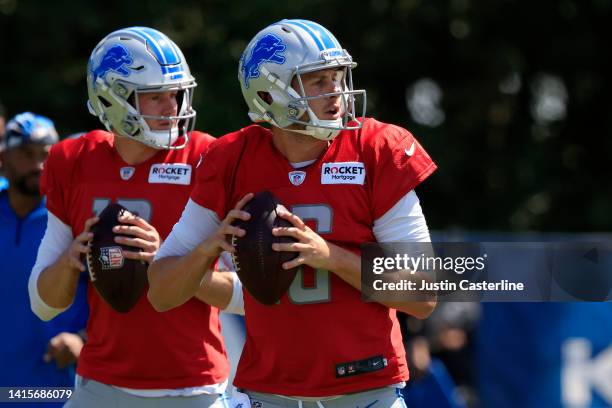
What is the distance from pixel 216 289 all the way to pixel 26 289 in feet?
4.31

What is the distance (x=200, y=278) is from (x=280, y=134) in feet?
1.79

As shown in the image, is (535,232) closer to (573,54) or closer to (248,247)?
(573,54)

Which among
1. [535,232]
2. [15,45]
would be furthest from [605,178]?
[15,45]

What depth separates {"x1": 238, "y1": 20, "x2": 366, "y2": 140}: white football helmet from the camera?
3.79m

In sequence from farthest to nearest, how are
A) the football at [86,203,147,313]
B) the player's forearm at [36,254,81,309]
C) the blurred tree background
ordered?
the blurred tree background → the player's forearm at [36,254,81,309] → the football at [86,203,147,313]

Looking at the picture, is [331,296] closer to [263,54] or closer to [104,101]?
[263,54]

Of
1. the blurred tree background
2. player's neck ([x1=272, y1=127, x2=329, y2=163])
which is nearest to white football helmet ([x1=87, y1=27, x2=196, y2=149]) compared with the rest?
player's neck ([x1=272, y1=127, x2=329, y2=163])

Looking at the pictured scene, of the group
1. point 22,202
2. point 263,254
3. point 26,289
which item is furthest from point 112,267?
point 22,202

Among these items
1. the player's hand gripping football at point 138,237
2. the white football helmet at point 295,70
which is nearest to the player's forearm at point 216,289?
the player's hand gripping football at point 138,237

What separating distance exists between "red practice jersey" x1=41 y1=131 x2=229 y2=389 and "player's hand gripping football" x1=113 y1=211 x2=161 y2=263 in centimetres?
14

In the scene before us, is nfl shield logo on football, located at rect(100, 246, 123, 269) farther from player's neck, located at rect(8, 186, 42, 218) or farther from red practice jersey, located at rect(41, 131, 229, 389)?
player's neck, located at rect(8, 186, 42, 218)

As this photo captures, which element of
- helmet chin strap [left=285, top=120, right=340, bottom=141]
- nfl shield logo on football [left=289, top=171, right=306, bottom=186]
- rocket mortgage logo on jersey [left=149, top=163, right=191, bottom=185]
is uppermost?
helmet chin strap [left=285, top=120, right=340, bottom=141]

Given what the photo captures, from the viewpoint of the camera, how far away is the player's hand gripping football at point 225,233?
3.59m

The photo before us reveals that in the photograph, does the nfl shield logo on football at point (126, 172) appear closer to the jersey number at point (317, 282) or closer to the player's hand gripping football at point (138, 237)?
the player's hand gripping football at point (138, 237)
